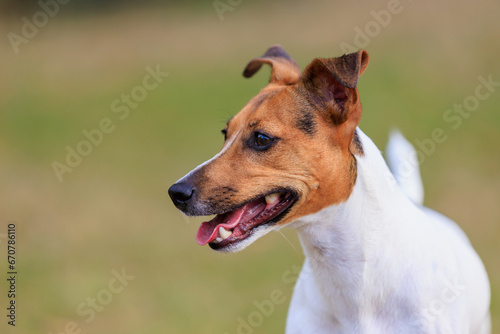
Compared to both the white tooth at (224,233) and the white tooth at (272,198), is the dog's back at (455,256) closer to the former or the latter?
the white tooth at (272,198)

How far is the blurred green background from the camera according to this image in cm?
861

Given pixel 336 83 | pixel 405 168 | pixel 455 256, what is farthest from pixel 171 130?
pixel 336 83

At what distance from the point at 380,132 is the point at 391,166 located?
661 centimetres

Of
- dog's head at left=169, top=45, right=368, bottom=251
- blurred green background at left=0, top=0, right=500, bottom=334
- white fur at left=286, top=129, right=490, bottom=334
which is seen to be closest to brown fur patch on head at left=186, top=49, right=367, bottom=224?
dog's head at left=169, top=45, right=368, bottom=251

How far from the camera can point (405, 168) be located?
221 inches

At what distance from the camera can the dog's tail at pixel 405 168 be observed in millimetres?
5570

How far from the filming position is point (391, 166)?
5.62 meters

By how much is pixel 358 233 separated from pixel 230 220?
0.79m

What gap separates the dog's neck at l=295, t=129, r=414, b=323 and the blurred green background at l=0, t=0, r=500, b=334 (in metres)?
3.67

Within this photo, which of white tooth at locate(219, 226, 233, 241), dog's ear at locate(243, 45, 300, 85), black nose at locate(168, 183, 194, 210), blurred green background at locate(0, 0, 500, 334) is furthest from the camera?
blurred green background at locate(0, 0, 500, 334)

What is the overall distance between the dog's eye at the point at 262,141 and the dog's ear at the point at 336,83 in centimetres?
38

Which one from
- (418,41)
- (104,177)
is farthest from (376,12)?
(104,177)

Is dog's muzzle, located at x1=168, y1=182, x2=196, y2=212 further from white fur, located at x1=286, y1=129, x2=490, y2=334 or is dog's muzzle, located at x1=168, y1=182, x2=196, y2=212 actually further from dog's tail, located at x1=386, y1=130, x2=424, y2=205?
dog's tail, located at x1=386, y1=130, x2=424, y2=205

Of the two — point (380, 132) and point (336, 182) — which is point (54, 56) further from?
point (336, 182)
